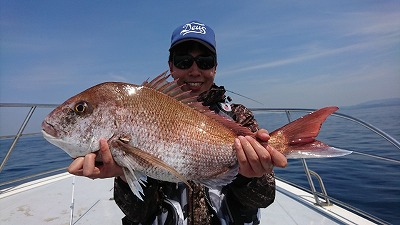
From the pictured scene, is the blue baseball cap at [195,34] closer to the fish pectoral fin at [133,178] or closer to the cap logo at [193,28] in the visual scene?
the cap logo at [193,28]

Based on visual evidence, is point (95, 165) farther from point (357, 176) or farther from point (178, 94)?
point (357, 176)

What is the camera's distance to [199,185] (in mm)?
2352

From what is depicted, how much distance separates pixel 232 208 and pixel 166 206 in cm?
58

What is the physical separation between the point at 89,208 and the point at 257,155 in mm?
3468

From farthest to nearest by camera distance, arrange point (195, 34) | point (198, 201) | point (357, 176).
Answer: point (357, 176) → point (195, 34) → point (198, 201)

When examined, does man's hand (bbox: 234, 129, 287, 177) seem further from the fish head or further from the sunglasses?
the sunglasses

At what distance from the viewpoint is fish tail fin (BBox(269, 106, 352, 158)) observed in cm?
180

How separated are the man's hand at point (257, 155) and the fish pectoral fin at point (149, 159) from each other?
0.45m

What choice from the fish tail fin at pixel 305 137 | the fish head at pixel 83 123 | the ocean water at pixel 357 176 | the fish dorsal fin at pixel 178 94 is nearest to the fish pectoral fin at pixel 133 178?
the fish head at pixel 83 123

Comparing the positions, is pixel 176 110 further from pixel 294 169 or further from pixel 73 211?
pixel 294 169

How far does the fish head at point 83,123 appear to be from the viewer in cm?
181

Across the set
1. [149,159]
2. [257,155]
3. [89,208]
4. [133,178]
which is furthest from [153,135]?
[89,208]

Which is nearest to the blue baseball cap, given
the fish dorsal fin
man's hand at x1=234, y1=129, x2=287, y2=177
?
the fish dorsal fin

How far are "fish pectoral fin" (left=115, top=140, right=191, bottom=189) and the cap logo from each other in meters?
1.39
